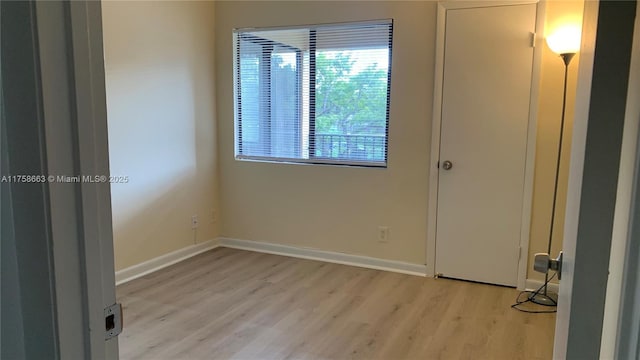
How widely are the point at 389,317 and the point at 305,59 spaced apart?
7.91 feet

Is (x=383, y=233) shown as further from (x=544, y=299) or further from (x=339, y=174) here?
(x=544, y=299)

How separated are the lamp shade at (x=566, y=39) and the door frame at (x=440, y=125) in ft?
Result: 0.84

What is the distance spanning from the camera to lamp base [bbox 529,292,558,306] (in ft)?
11.0

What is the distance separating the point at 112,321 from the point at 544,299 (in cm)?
329

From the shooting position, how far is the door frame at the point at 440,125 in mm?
3383

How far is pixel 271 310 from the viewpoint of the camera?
3.19 meters

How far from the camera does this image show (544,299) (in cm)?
339

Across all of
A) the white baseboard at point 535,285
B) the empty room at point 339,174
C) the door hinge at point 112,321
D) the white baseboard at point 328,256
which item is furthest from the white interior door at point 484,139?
the door hinge at point 112,321

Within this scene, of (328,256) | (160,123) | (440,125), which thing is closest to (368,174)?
(440,125)

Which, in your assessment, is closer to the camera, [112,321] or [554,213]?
[112,321]

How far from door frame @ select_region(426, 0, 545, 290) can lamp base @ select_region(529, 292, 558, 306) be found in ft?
0.52

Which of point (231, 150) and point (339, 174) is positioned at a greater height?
point (231, 150)

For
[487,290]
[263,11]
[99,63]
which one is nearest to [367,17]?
[263,11]

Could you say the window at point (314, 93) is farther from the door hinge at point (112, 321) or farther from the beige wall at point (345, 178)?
the door hinge at point (112, 321)
